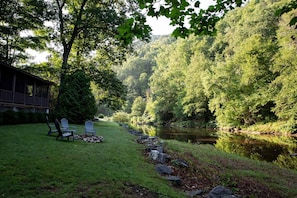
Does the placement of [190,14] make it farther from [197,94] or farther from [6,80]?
[197,94]

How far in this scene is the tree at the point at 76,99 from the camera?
20656mm

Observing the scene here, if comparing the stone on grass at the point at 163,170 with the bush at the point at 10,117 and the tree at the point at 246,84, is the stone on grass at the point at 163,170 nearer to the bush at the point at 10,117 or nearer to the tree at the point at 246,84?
the bush at the point at 10,117

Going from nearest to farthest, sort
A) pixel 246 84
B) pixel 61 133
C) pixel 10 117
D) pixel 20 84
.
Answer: pixel 61 133 < pixel 10 117 < pixel 20 84 < pixel 246 84

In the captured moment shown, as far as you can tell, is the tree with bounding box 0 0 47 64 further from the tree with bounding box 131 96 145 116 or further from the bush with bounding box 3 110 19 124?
the tree with bounding box 131 96 145 116

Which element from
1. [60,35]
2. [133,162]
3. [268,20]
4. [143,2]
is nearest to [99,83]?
[60,35]

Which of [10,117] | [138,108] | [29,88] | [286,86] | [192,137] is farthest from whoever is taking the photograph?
[138,108]

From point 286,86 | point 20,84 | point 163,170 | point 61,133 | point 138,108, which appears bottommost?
point 163,170

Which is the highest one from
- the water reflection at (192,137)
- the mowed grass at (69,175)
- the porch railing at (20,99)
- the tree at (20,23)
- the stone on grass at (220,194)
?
the tree at (20,23)

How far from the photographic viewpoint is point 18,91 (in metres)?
20.0

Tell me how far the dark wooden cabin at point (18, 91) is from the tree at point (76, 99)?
2.40 meters

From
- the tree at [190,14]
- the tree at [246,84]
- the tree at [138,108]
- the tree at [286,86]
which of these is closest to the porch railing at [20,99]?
the tree at [190,14]

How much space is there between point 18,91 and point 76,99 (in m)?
4.93

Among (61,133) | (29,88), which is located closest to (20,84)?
(29,88)

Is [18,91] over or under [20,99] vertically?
over
